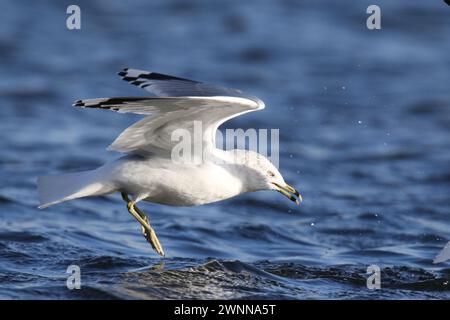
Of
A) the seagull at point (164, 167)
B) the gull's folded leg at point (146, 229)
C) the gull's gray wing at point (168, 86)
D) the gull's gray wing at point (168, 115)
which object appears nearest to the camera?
the gull's gray wing at point (168, 115)

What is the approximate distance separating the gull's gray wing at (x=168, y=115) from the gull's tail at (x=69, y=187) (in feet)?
0.84

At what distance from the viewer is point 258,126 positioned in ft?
40.3

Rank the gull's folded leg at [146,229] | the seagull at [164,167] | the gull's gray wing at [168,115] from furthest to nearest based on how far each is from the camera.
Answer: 1. the gull's folded leg at [146,229]
2. the seagull at [164,167]
3. the gull's gray wing at [168,115]

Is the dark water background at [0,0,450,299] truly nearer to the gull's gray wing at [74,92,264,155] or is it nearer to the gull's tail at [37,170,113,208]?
the gull's tail at [37,170,113,208]

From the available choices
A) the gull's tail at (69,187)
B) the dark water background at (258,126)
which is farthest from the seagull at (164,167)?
the dark water background at (258,126)

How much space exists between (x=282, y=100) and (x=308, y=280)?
7.04 meters

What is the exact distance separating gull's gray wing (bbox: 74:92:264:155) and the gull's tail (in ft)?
0.84

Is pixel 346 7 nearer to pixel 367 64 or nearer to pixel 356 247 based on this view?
pixel 367 64

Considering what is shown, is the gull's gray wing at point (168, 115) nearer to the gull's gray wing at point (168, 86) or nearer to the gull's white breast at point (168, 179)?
the gull's white breast at point (168, 179)

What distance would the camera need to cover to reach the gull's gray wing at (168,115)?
572cm

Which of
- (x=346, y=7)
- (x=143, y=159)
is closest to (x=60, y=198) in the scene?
(x=143, y=159)

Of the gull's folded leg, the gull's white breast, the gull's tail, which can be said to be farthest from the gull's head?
the gull's tail

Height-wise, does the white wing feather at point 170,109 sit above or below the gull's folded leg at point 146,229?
above

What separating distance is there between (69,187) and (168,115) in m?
0.83
